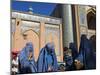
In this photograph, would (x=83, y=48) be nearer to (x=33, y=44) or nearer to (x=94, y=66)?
(x=94, y=66)

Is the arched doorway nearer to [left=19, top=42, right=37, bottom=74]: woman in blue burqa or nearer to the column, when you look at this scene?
[left=19, top=42, right=37, bottom=74]: woman in blue burqa

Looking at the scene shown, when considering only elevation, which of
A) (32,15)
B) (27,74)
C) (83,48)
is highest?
(32,15)

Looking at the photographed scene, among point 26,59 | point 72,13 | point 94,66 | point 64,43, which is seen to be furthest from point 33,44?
point 94,66

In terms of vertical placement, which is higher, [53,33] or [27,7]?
[27,7]

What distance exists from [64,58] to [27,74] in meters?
0.35

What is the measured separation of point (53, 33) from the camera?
2131mm

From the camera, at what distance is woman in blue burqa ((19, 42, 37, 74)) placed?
6.61 feet

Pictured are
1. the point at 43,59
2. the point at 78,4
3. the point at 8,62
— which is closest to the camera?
the point at 8,62

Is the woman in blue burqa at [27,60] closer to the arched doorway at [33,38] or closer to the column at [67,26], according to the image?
the arched doorway at [33,38]

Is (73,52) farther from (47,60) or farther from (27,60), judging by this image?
(27,60)

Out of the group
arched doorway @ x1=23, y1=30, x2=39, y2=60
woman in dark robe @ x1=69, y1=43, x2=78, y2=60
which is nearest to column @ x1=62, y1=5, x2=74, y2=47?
woman in dark robe @ x1=69, y1=43, x2=78, y2=60

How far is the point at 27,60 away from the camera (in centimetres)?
204

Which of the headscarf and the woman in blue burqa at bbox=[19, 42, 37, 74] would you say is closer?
the woman in blue burqa at bbox=[19, 42, 37, 74]

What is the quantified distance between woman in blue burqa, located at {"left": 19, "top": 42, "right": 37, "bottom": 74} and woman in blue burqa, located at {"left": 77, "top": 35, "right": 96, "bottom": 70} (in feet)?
1.40
